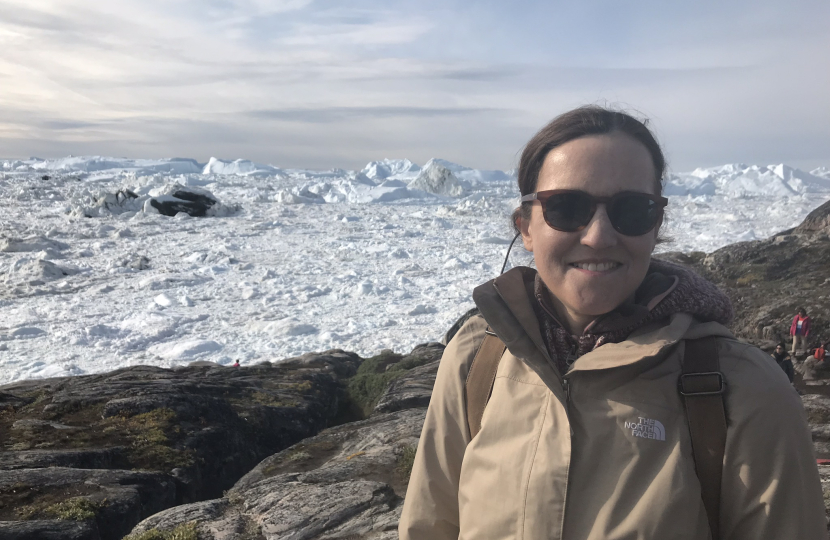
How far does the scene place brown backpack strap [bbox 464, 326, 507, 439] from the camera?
5.61 feet

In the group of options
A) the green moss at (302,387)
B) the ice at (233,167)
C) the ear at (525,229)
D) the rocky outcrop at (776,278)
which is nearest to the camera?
the ear at (525,229)

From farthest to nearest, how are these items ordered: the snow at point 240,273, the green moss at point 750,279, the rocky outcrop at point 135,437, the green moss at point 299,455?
the snow at point 240,273 < the green moss at point 750,279 < the green moss at point 299,455 < the rocky outcrop at point 135,437

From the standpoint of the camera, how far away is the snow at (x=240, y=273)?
16844mm

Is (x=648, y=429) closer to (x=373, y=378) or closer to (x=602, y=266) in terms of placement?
(x=602, y=266)

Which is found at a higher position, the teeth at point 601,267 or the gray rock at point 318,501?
the teeth at point 601,267

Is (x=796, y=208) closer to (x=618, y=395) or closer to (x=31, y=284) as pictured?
(x=31, y=284)

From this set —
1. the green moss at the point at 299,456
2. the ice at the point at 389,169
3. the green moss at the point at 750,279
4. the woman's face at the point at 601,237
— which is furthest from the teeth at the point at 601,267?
the ice at the point at 389,169

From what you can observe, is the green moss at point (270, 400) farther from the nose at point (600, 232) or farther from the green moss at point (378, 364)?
the nose at point (600, 232)

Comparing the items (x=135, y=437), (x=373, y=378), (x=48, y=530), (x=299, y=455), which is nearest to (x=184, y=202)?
(x=373, y=378)

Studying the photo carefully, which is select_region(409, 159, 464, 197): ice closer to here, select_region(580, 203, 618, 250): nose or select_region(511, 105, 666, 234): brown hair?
select_region(511, 105, 666, 234): brown hair

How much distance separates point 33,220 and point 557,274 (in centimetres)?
5031

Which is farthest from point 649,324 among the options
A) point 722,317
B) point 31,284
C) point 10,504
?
point 31,284

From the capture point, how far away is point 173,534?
13.5ft

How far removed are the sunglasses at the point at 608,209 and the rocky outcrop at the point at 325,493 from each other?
9.70 feet
